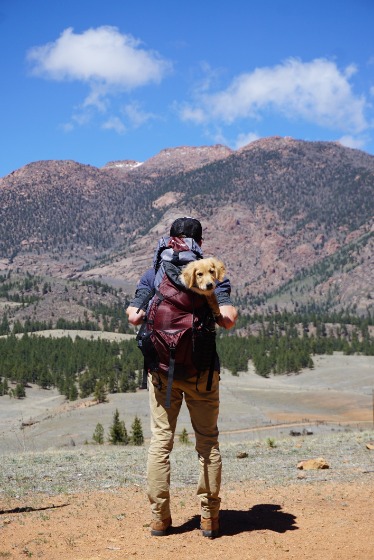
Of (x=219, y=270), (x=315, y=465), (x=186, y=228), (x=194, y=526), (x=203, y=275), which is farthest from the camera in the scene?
(x=315, y=465)

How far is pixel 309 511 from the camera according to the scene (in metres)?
7.68

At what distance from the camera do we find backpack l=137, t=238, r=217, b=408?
633cm

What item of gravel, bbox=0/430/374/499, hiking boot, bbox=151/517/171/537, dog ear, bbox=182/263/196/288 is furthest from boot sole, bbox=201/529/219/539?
gravel, bbox=0/430/374/499

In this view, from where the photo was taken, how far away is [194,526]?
22.9ft

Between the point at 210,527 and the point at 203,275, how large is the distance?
106 inches

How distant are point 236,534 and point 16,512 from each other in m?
3.03

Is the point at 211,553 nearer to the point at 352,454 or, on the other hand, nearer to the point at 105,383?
the point at 352,454

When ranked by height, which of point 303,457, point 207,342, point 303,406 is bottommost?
point 303,406

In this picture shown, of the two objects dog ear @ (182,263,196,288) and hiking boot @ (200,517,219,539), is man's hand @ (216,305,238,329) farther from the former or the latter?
hiking boot @ (200,517,219,539)

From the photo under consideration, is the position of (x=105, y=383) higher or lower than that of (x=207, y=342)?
lower

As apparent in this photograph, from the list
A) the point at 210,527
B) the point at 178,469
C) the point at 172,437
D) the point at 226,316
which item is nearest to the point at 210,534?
the point at 210,527

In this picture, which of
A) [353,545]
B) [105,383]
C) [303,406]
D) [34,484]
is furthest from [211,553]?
[105,383]

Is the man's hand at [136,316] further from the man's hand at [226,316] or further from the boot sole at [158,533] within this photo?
the boot sole at [158,533]

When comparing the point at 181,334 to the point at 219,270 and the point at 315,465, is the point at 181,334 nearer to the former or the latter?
the point at 219,270
